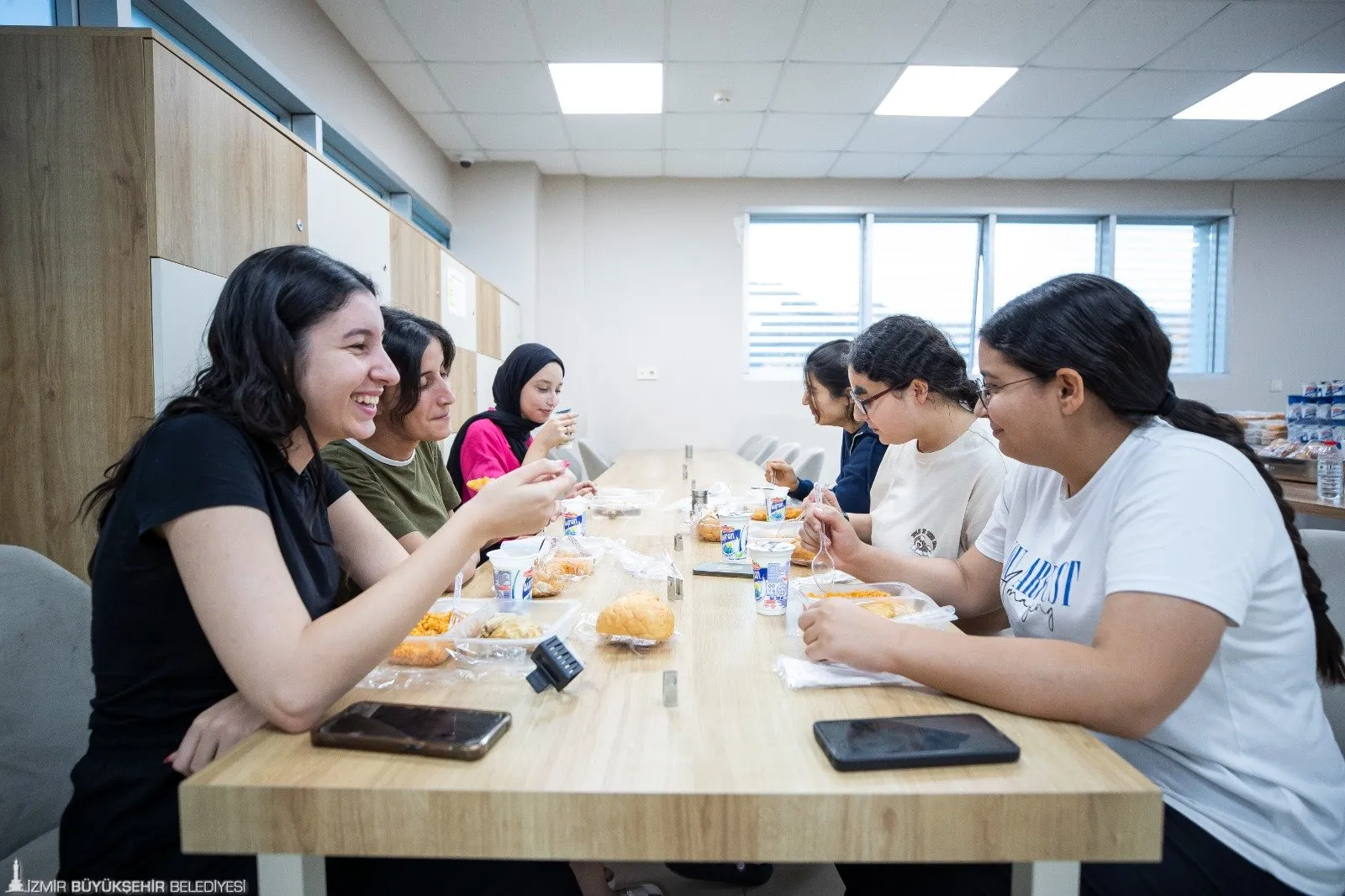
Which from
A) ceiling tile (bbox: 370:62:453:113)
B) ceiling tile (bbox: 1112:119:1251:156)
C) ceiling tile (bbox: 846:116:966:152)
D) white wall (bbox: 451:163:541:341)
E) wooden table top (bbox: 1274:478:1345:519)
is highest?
ceiling tile (bbox: 1112:119:1251:156)

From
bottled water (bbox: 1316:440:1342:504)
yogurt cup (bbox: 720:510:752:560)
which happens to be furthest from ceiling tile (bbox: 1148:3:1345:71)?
yogurt cup (bbox: 720:510:752:560)

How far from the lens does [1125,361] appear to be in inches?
38.3

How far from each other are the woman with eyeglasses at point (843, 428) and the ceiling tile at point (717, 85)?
7.19 ft

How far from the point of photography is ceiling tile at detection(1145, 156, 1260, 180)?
5512 millimetres

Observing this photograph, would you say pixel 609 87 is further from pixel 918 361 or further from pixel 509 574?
pixel 509 574

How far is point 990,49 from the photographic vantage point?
150 inches

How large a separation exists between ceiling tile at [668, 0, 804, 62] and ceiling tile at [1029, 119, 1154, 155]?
237 cm

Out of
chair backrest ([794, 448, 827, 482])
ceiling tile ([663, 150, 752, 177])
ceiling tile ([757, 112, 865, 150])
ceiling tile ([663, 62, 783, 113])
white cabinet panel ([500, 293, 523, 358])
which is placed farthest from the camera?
ceiling tile ([663, 150, 752, 177])

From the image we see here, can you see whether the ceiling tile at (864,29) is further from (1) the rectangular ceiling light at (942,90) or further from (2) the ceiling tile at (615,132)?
(2) the ceiling tile at (615,132)

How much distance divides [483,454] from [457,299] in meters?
2.19

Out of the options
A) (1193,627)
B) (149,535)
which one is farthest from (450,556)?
(1193,627)

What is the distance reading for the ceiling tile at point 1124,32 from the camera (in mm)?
3402

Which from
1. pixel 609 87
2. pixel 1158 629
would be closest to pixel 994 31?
pixel 609 87

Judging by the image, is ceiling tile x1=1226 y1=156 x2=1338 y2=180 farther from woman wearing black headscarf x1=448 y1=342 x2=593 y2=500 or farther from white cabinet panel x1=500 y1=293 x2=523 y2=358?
woman wearing black headscarf x1=448 y1=342 x2=593 y2=500
